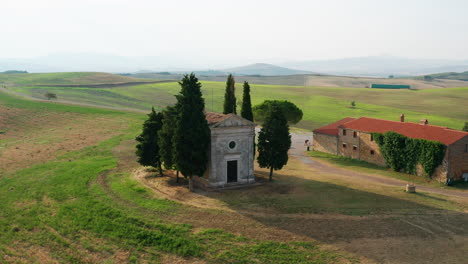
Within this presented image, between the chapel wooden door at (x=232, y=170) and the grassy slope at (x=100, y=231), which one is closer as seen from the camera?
the grassy slope at (x=100, y=231)

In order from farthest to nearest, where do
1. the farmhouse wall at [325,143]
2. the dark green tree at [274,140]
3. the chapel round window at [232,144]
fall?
the farmhouse wall at [325,143]
the dark green tree at [274,140]
the chapel round window at [232,144]

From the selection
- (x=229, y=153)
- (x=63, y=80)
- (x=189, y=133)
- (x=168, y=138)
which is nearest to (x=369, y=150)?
(x=229, y=153)

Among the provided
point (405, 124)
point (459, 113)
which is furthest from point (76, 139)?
point (459, 113)

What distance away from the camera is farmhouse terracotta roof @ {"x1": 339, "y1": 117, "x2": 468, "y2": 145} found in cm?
4775

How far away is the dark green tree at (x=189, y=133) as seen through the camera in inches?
1551

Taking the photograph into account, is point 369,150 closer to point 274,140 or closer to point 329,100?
point 274,140

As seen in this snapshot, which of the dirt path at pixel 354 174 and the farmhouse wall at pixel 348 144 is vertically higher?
the farmhouse wall at pixel 348 144

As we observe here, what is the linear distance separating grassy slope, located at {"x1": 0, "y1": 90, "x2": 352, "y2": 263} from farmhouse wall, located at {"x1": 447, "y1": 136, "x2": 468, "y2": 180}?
86.2 ft

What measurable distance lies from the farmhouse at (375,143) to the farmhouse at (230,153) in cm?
2228

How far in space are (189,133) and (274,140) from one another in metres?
9.96

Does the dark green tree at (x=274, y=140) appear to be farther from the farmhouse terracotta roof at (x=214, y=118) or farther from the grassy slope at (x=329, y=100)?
the grassy slope at (x=329, y=100)

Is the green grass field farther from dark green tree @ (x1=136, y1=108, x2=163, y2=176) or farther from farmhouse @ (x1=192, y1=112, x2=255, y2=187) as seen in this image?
dark green tree @ (x1=136, y1=108, x2=163, y2=176)

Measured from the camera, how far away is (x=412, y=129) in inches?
2093

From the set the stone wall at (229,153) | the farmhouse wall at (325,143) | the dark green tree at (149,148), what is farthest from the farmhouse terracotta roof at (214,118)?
the farmhouse wall at (325,143)
